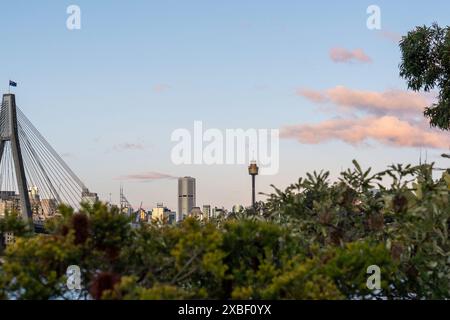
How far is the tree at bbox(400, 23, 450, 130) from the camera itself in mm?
31969

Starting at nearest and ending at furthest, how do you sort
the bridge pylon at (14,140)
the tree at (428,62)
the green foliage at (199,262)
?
1. the green foliage at (199,262)
2. the tree at (428,62)
3. the bridge pylon at (14,140)

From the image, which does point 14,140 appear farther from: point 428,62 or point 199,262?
point 199,262

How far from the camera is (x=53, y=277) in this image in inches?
273

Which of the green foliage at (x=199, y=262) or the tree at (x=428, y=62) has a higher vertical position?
the tree at (x=428, y=62)

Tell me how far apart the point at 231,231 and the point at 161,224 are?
1406mm

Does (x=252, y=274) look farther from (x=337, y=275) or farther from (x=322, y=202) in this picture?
(x=322, y=202)

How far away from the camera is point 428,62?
3238cm

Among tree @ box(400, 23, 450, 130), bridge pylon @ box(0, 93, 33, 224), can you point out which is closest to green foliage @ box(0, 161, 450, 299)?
tree @ box(400, 23, 450, 130)

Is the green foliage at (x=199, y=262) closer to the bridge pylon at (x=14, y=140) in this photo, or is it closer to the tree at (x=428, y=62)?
the tree at (x=428, y=62)

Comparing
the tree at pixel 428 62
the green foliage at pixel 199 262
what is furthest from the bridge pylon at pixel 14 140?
the green foliage at pixel 199 262

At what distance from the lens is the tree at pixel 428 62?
32.0m

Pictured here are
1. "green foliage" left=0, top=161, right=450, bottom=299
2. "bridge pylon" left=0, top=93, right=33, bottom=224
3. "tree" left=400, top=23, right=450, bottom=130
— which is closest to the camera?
"green foliage" left=0, top=161, right=450, bottom=299

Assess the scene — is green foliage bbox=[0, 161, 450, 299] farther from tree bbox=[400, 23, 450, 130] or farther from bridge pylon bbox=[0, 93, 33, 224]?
bridge pylon bbox=[0, 93, 33, 224]

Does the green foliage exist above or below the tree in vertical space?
below
